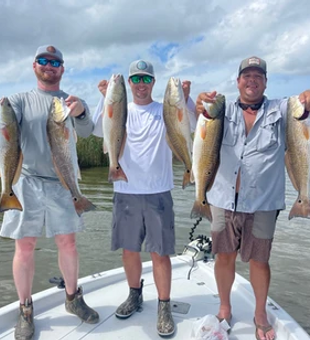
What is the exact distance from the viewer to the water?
23.7 ft

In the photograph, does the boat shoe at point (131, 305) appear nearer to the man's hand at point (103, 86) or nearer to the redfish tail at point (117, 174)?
the redfish tail at point (117, 174)

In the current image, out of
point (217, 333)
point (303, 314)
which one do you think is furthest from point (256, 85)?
point (303, 314)

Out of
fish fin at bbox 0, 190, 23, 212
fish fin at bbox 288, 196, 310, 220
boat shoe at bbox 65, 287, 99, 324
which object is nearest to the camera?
fish fin at bbox 0, 190, 23, 212

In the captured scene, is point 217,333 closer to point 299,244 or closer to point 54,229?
point 54,229

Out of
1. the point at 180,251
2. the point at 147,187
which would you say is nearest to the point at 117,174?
the point at 147,187

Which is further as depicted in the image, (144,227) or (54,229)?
(144,227)

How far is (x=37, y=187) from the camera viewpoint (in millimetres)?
3773

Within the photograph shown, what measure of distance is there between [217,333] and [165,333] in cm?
52

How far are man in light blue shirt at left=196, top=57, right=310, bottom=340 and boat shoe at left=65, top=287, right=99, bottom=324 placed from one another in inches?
58.2

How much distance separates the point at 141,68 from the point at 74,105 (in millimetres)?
872

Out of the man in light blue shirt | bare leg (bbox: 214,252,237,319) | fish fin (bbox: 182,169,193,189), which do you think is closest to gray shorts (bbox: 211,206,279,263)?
the man in light blue shirt

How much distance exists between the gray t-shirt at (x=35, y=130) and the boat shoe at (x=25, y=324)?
4.43 ft

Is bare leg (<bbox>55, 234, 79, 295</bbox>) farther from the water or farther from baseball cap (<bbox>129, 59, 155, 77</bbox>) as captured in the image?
the water

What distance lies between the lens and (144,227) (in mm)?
4078
